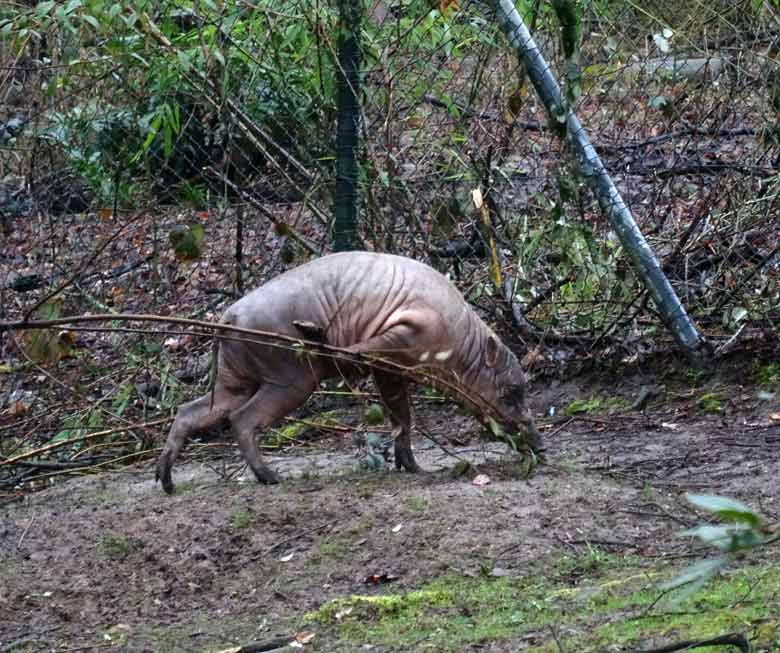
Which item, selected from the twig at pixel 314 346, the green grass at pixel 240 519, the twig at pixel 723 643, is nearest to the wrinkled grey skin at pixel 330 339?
the twig at pixel 314 346

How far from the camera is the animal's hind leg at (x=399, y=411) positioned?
6590 millimetres

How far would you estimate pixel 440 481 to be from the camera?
6.19 m

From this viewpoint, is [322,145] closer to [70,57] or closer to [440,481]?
[70,57]

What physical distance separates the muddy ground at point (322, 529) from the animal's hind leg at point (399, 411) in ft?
0.36

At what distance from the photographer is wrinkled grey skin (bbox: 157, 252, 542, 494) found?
6484 millimetres

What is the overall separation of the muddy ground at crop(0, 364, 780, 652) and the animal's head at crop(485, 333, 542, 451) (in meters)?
0.22

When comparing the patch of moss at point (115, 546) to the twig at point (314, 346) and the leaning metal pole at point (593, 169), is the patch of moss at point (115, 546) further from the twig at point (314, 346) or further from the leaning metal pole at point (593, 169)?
the leaning metal pole at point (593, 169)

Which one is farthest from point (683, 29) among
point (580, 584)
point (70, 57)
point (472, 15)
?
point (580, 584)

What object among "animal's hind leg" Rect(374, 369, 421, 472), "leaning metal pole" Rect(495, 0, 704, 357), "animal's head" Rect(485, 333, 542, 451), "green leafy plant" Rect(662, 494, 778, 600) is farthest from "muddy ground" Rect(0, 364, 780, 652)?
"green leafy plant" Rect(662, 494, 778, 600)

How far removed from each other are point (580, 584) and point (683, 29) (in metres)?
4.52

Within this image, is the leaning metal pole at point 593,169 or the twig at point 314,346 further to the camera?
the leaning metal pole at point 593,169

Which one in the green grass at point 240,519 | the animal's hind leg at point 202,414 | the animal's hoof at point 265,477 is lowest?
the animal's hoof at point 265,477

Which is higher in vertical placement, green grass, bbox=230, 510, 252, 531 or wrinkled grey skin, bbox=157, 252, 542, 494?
wrinkled grey skin, bbox=157, 252, 542, 494

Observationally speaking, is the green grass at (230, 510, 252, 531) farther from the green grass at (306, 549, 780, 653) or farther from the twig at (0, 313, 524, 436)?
the green grass at (306, 549, 780, 653)
